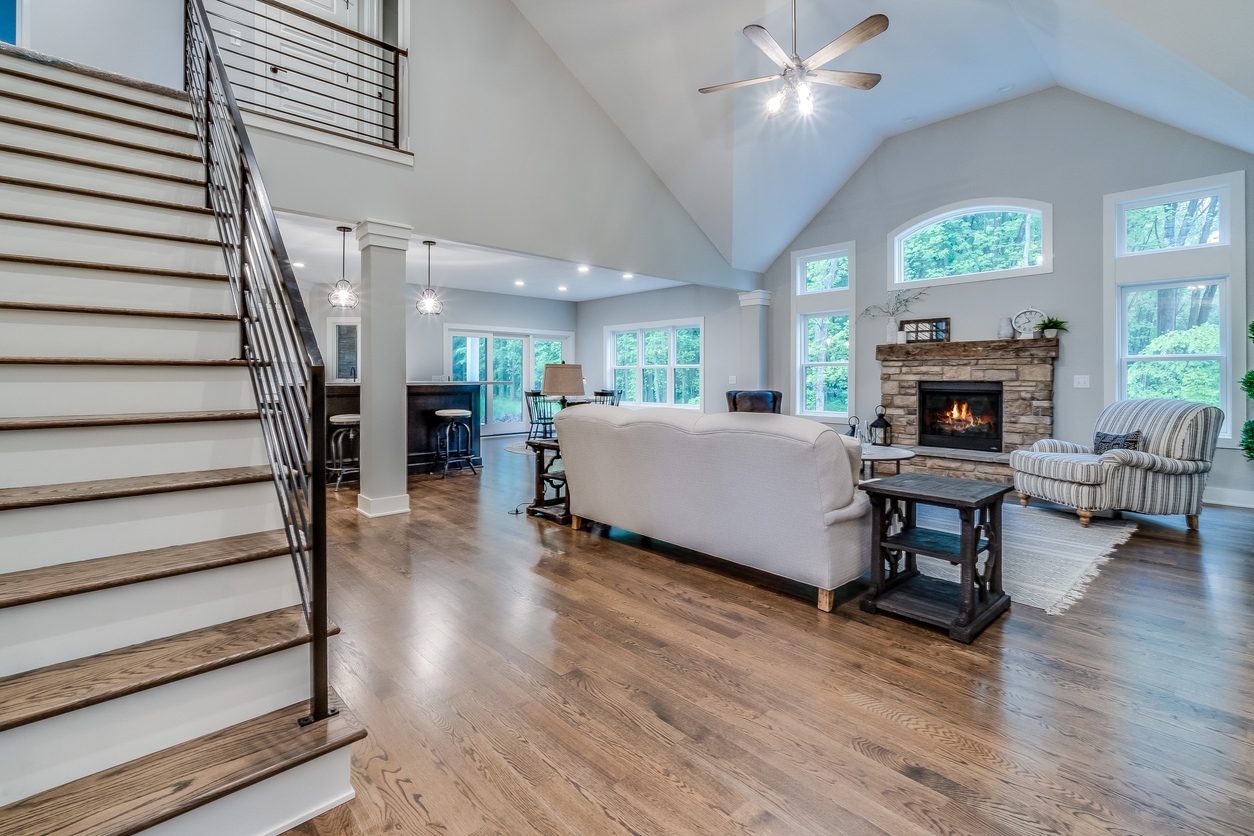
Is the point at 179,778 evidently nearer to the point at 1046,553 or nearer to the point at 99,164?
the point at 99,164

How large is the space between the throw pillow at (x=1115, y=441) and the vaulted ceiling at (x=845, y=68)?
232 cm

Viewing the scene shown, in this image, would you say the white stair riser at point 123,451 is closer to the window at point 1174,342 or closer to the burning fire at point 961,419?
the burning fire at point 961,419

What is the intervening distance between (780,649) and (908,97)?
600cm

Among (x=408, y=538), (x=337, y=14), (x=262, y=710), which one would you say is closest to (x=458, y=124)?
(x=337, y=14)

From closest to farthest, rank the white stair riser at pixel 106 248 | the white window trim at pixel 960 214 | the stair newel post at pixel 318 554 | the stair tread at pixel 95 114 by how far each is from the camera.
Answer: the stair newel post at pixel 318 554, the white stair riser at pixel 106 248, the stair tread at pixel 95 114, the white window trim at pixel 960 214

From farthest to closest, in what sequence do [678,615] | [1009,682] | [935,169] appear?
[935,169] → [678,615] → [1009,682]

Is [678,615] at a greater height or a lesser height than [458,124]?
lesser

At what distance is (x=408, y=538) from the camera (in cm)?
402

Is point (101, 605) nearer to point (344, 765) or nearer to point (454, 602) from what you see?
Answer: point (344, 765)

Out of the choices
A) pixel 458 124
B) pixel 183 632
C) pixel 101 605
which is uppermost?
pixel 458 124

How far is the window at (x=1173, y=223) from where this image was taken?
192 inches

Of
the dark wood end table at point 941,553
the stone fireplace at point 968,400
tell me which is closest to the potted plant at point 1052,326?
the stone fireplace at point 968,400

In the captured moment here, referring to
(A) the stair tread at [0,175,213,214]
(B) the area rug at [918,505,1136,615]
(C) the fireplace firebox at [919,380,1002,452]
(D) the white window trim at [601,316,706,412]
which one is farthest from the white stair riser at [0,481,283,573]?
(D) the white window trim at [601,316,706,412]

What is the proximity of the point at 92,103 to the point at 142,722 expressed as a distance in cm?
342
